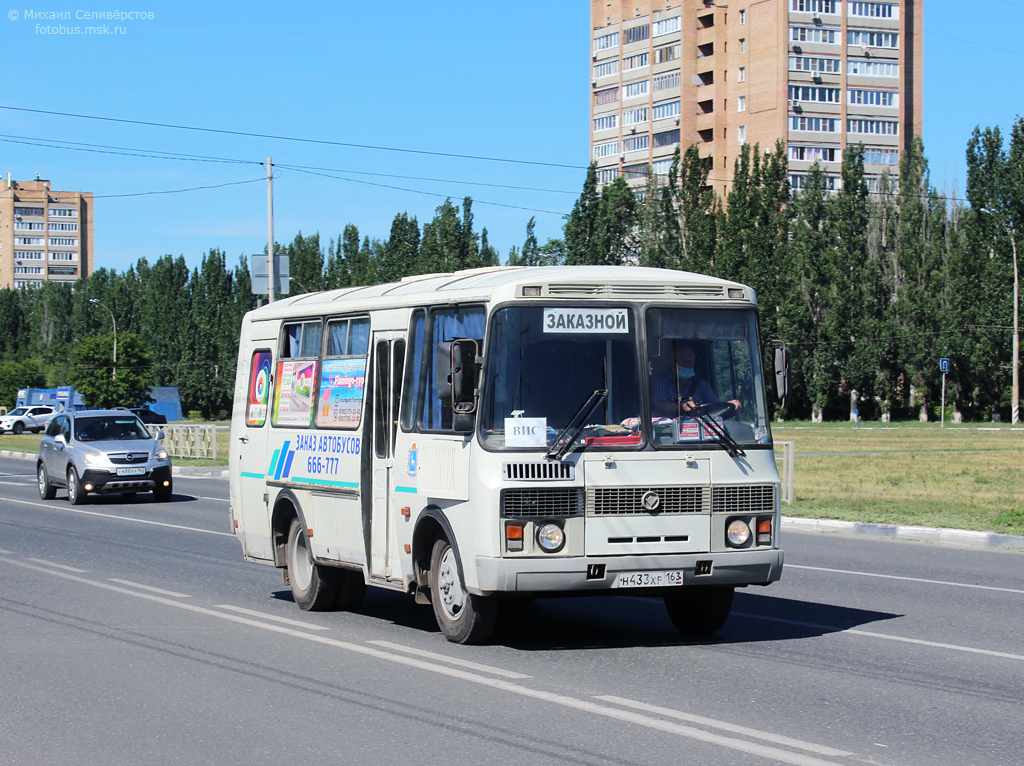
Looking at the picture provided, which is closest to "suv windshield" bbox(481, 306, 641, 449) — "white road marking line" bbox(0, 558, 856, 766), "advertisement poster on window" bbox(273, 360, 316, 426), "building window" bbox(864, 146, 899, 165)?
"white road marking line" bbox(0, 558, 856, 766)

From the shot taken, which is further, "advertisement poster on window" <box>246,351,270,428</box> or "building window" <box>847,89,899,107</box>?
"building window" <box>847,89,899,107</box>

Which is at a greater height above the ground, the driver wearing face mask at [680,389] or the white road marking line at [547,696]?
the driver wearing face mask at [680,389]

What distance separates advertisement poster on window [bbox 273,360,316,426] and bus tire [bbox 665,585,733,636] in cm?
349

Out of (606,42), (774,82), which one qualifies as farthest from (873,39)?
(606,42)

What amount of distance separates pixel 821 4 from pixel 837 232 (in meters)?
36.8

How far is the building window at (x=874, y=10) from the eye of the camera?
106312mm

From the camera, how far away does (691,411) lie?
8859mm

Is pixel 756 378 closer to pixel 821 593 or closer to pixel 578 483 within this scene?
pixel 578 483

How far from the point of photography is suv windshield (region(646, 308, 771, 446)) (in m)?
8.78

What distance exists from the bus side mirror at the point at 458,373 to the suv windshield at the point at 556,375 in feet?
0.42

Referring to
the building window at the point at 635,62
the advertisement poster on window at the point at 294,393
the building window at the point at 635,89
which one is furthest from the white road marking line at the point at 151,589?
the building window at the point at 635,62

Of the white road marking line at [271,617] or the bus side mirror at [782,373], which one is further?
the white road marking line at [271,617]

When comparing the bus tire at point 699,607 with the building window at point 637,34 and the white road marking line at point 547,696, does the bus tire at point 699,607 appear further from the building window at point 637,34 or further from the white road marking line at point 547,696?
the building window at point 637,34

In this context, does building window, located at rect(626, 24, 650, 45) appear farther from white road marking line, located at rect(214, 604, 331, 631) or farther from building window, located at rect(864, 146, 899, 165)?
white road marking line, located at rect(214, 604, 331, 631)
